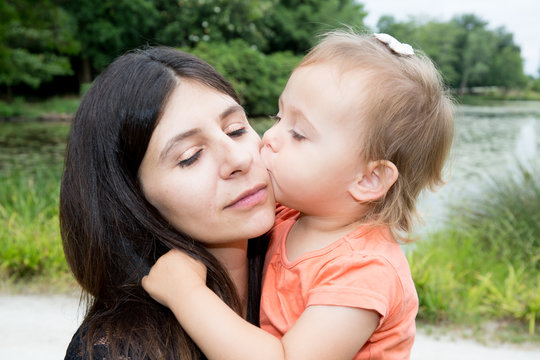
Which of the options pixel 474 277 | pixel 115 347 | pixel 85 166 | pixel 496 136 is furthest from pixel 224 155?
pixel 496 136

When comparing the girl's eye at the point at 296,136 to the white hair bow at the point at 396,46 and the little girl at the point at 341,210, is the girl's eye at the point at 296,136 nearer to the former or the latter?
the little girl at the point at 341,210

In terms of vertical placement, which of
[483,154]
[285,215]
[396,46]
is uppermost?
[396,46]

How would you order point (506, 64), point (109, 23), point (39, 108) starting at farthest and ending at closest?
1. point (506, 64)
2. point (39, 108)
3. point (109, 23)

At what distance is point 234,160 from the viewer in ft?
5.21

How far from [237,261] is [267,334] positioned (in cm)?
53

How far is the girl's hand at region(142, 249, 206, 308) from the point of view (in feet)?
4.92

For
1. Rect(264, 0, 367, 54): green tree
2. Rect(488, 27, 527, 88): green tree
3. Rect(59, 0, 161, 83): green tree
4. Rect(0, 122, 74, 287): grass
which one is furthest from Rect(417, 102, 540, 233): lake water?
Rect(488, 27, 527, 88): green tree

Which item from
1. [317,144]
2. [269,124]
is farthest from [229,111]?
[269,124]

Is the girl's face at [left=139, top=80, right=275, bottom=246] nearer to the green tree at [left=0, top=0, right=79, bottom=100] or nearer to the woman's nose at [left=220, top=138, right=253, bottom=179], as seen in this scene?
the woman's nose at [left=220, top=138, right=253, bottom=179]

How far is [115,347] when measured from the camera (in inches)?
56.5

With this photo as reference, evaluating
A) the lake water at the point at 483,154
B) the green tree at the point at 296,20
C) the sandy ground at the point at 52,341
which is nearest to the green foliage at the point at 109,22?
the green tree at the point at 296,20

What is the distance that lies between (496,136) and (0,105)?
24353mm

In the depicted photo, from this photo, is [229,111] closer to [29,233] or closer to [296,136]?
[296,136]

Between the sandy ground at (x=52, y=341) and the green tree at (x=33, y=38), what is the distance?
9825 mm
